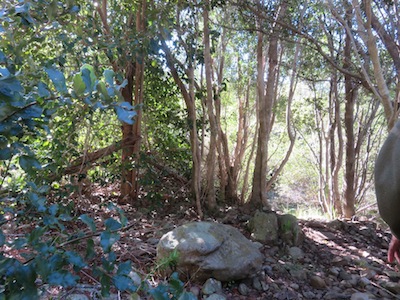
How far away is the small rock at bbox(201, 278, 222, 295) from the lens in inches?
102

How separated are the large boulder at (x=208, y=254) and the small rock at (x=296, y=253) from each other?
0.70 meters

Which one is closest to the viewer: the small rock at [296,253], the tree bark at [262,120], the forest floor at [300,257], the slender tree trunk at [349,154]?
the forest floor at [300,257]

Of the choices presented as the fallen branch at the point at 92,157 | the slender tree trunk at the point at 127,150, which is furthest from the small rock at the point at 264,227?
the fallen branch at the point at 92,157

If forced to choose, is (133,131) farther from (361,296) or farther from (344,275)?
(361,296)

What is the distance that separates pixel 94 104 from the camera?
93 centimetres

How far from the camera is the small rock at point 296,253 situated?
3455 millimetres

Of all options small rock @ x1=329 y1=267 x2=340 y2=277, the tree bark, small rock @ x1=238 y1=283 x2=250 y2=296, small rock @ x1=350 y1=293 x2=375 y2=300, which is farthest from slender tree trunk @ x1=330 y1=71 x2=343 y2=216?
small rock @ x1=238 y1=283 x2=250 y2=296

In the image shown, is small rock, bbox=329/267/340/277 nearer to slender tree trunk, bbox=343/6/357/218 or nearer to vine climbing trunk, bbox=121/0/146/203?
vine climbing trunk, bbox=121/0/146/203

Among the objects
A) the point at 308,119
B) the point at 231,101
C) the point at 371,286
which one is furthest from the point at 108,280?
the point at 308,119

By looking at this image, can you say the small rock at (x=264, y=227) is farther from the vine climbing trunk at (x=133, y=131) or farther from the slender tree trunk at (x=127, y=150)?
the slender tree trunk at (x=127, y=150)

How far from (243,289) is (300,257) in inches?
39.8

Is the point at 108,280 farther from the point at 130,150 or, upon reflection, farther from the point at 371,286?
the point at 130,150

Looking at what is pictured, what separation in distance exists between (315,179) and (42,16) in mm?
11212

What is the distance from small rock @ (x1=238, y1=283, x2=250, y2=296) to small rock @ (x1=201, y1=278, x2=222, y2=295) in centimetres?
18
